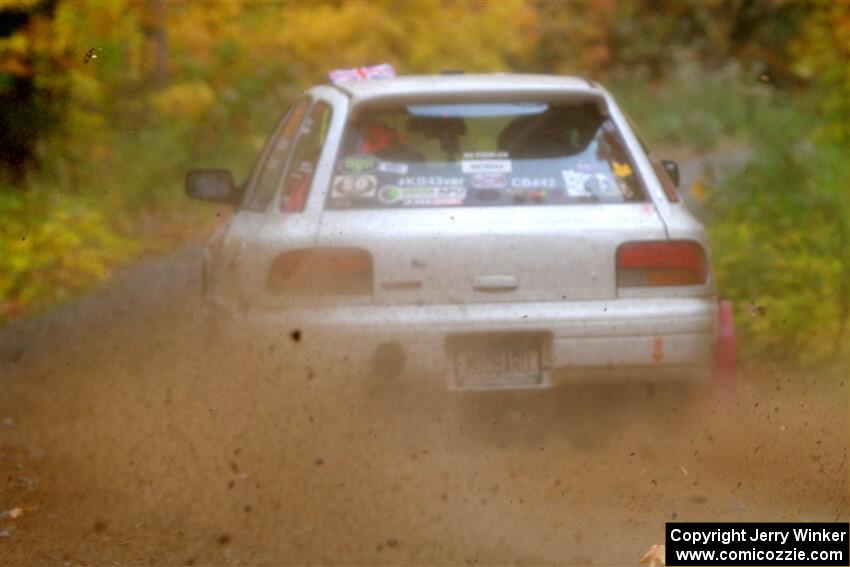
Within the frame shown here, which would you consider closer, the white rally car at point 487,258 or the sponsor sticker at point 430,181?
the white rally car at point 487,258

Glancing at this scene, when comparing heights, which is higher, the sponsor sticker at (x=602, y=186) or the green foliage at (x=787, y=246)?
the sponsor sticker at (x=602, y=186)

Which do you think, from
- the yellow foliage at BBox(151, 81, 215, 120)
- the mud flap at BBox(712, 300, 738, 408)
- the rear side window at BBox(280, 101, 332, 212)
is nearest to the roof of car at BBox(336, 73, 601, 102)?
the rear side window at BBox(280, 101, 332, 212)

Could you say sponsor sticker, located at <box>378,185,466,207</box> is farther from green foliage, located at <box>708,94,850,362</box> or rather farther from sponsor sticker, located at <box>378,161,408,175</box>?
green foliage, located at <box>708,94,850,362</box>

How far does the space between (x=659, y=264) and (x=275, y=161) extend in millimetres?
2094

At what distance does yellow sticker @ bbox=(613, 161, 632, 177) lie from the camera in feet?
21.6

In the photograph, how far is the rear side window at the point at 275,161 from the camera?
23.7ft

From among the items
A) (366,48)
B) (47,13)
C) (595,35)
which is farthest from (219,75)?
(595,35)

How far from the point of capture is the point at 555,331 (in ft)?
20.5

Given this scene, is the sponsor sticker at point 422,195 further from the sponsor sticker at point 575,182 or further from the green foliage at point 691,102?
the green foliage at point 691,102

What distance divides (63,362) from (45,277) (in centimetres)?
349

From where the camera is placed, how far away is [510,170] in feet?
21.4

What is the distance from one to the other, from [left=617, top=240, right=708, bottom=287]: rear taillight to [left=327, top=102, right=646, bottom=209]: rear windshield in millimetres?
262

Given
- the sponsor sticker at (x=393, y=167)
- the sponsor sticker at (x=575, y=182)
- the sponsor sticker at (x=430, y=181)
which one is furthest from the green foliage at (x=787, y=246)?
the sponsor sticker at (x=393, y=167)

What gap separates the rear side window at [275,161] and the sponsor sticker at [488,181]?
1.02 m
